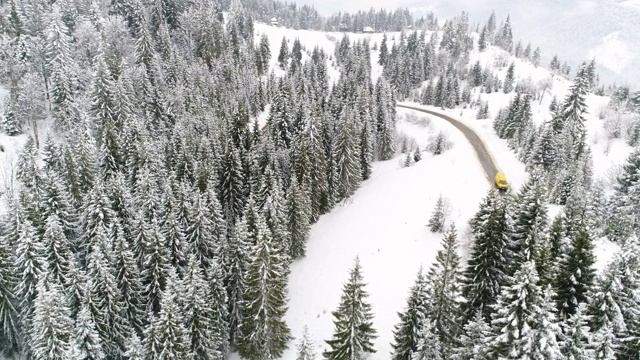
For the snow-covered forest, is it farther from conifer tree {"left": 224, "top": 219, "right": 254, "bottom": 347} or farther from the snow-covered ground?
the snow-covered ground

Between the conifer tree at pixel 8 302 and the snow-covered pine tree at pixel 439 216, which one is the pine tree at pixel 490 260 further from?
the conifer tree at pixel 8 302

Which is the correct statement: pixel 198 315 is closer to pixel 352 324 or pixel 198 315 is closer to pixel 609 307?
pixel 352 324

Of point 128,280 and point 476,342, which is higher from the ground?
point 476,342

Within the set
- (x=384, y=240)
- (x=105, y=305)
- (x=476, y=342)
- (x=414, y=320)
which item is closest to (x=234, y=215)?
(x=384, y=240)

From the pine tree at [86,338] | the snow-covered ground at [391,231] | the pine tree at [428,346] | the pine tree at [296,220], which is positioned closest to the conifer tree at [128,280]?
the pine tree at [86,338]

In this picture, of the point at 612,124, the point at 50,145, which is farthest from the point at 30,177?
the point at 612,124

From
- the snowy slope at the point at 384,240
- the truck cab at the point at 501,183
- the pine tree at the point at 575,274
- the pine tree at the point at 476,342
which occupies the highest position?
the pine tree at the point at 575,274

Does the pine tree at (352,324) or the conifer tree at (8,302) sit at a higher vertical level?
the pine tree at (352,324)

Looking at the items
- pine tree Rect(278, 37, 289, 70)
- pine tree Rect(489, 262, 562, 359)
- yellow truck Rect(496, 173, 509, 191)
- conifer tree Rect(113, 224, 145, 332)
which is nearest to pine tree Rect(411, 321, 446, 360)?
pine tree Rect(489, 262, 562, 359)
